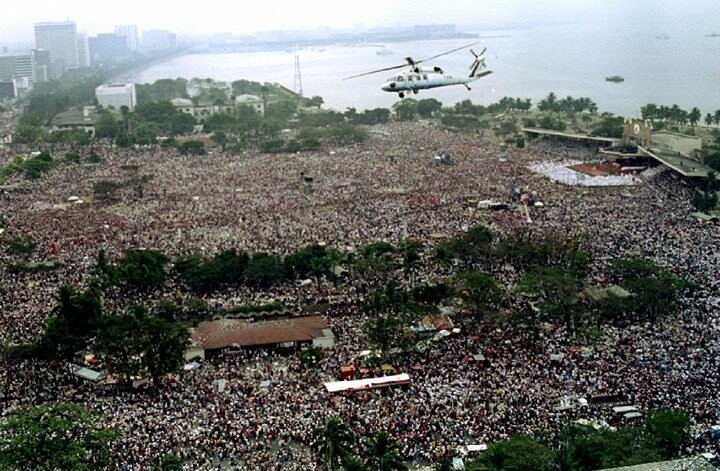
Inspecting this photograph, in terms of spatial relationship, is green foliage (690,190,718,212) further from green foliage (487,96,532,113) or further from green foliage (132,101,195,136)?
green foliage (132,101,195,136)

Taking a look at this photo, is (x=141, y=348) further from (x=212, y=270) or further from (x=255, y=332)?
(x=212, y=270)

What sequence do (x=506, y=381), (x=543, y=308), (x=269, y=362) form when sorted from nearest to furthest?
1. (x=506, y=381)
2. (x=269, y=362)
3. (x=543, y=308)

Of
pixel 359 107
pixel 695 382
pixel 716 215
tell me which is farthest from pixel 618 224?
pixel 359 107

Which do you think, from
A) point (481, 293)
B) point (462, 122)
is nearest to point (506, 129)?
point (462, 122)

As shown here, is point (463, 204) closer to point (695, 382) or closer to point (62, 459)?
point (695, 382)

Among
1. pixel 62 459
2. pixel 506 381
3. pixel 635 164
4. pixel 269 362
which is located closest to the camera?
pixel 62 459

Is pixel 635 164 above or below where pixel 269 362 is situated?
above

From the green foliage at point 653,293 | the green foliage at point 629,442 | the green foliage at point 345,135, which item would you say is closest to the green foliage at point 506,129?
Result: the green foliage at point 345,135

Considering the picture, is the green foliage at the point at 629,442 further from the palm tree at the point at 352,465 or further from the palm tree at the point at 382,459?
the palm tree at the point at 352,465
